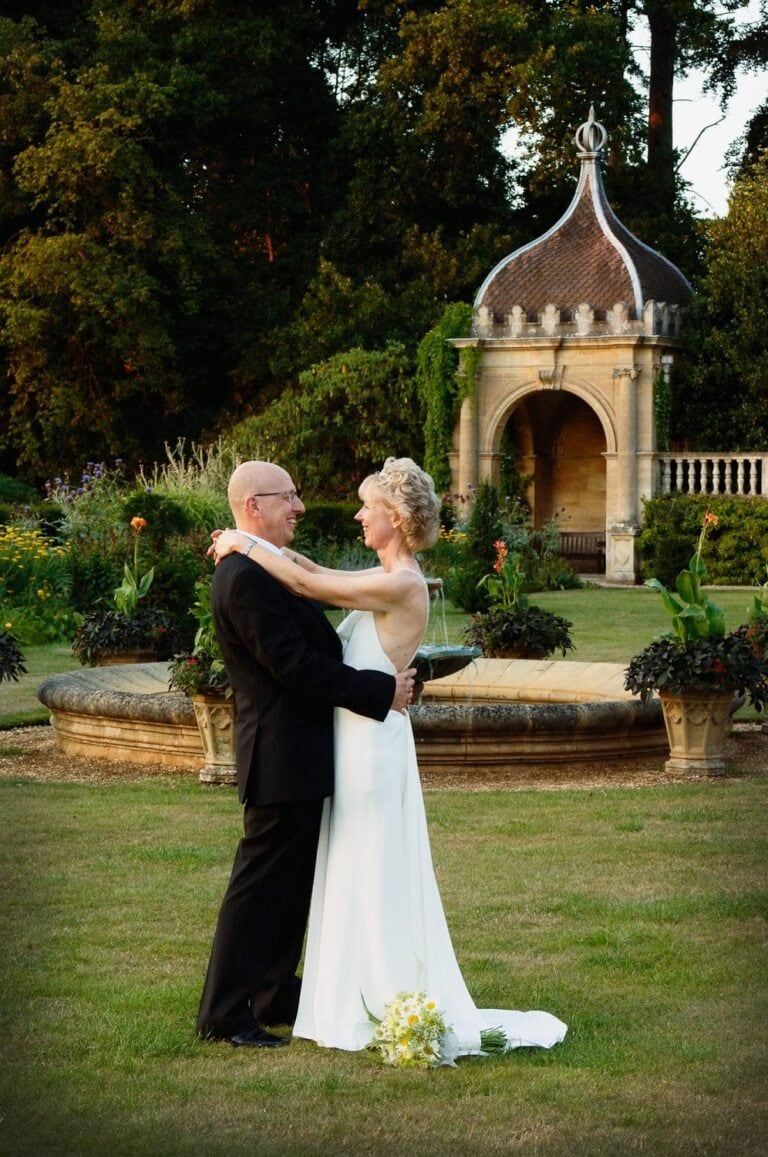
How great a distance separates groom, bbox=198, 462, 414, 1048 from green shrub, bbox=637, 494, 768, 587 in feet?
58.6

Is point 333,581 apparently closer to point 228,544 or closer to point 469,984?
point 228,544

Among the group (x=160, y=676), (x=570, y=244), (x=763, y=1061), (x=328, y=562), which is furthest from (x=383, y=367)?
(x=763, y=1061)

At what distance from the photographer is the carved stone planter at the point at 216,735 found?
28.8 ft

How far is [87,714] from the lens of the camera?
987 centimetres

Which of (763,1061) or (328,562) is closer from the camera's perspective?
(763,1061)

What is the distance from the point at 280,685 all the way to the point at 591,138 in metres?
22.9

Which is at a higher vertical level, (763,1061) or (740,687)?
(740,687)

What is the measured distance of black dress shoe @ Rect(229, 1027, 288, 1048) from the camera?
459 centimetres

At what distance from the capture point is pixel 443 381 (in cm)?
2536

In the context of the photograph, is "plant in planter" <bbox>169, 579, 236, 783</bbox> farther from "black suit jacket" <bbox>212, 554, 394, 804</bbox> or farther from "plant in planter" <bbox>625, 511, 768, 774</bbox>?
"black suit jacket" <bbox>212, 554, 394, 804</bbox>

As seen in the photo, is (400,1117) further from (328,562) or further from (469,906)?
(328,562)

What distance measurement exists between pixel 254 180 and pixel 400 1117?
28.4 meters

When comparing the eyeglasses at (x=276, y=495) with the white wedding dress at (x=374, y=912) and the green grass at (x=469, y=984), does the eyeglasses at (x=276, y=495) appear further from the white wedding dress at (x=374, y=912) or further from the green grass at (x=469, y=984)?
the green grass at (x=469, y=984)

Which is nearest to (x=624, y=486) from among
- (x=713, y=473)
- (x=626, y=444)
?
(x=626, y=444)
